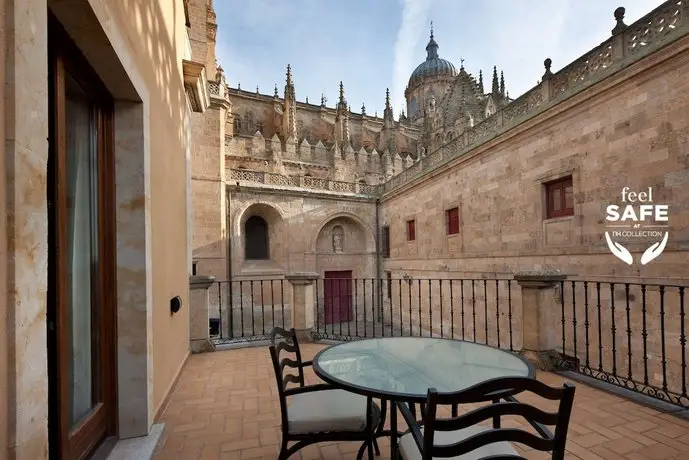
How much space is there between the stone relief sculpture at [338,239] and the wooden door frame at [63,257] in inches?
521

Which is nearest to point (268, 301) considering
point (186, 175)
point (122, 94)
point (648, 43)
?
point (186, 175)

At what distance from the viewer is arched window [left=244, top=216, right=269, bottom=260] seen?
Result: 47.4 feet

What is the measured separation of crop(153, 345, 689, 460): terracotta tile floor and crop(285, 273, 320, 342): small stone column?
1.65 metres

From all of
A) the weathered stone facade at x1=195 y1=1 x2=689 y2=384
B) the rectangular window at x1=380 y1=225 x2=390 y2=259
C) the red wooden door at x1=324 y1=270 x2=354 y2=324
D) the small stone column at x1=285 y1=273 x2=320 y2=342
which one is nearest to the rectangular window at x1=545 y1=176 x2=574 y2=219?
the weathered stone facade at x1=195 y1=1 x2=689 y2=384

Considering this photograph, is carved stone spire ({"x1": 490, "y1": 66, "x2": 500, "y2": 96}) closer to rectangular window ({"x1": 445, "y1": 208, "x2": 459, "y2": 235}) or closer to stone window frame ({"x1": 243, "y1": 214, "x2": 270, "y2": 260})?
rectangular window ({"x1": 445, "y1": 208, "x2": 459, "y2": 235})

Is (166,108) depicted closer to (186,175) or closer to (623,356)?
(186,175)

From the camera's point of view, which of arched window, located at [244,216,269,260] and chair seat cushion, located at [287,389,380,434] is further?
arched window, located at [244,216,269,260]

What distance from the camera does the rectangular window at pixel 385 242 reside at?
15.6 meters

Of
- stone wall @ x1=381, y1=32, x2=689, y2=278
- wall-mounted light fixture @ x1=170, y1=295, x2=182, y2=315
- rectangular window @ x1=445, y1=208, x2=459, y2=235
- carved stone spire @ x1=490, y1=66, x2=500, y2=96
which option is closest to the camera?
wall-mounted light fixture @ x1=170, y1=295, x2=182, y2=315

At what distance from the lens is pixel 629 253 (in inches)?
219

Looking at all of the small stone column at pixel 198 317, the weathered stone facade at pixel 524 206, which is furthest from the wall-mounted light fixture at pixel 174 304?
the weathered stone facade at pixel 524 206

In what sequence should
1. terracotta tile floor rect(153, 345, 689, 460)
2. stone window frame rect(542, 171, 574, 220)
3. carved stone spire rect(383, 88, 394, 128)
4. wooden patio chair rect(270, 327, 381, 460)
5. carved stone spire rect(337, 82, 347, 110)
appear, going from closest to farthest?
wooden patio chair rect(270, 327, 381, 460)
terracotta tile floor rect(153, 345, 689, 460)
stone window frame rect(542, 171, 574, 220)
carved stone spire rect(337, 82, 347, 110)
carved stone spire rect(383, 88, 394, 128)

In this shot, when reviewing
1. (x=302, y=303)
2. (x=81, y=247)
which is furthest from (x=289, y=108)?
(x=81, y=247)

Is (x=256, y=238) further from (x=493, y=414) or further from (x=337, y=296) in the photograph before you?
(x=493, y=414)
